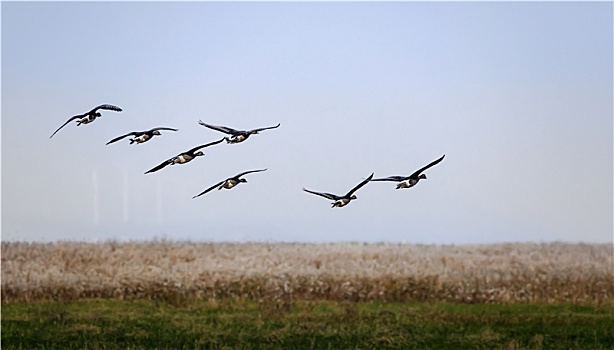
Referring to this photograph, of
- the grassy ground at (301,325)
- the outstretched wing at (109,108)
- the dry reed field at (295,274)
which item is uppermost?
the outstretched wing at (109,108)

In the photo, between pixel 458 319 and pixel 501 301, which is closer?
pixel 458 319

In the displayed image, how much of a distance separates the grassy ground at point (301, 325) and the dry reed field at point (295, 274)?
2.36ft

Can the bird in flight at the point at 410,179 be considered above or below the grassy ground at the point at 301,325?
above

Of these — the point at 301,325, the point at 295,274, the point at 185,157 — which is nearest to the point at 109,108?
the point at 185,157

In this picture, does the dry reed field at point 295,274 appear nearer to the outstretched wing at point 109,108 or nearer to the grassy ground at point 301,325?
the grassy ground at point 301,325

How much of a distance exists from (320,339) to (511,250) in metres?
12.0

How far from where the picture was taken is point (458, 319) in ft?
55.6

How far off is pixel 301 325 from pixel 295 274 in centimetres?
546

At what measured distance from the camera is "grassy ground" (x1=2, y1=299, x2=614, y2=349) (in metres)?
13.9

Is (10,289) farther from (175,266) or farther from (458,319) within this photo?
(458,319)

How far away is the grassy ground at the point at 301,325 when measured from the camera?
13.9 metres

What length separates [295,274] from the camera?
20875 millimetres

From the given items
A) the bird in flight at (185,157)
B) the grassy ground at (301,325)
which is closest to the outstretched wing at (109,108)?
the bird in flight at (185,157)

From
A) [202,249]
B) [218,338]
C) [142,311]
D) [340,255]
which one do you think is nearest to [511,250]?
→ [340,255]
